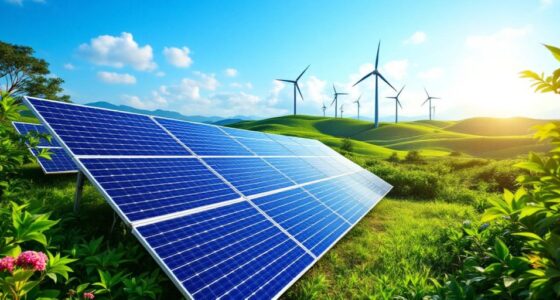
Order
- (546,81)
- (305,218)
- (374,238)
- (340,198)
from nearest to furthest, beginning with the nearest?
1. (546,81)
2. (305,218)
3. (374,238)
4. (340,198)

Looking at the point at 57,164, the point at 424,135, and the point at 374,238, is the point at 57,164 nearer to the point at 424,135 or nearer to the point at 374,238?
the point at 374,238

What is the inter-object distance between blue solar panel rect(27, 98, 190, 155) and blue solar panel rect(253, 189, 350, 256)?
2.48 metres

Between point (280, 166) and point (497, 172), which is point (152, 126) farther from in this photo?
point (497, 172)

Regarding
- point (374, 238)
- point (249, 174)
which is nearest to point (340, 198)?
point (374, 238)

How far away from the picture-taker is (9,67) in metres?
49.5

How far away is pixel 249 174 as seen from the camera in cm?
802

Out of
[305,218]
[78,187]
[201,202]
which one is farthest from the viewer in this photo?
[305,218]

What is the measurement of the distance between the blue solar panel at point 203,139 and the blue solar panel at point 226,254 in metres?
2.95

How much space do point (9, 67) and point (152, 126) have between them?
58.5m

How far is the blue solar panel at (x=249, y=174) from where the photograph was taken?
718 centimetres

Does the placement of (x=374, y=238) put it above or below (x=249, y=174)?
below

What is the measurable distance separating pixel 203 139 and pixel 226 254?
5191 millimetres

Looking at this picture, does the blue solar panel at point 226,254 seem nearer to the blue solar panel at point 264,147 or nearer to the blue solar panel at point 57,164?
the blue solar panel at point 264,147

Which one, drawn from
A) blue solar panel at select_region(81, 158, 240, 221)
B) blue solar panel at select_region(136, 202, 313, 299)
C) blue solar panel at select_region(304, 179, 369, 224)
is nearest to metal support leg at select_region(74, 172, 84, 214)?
blue solar panel at select_region(81, 158, 240, 221)
